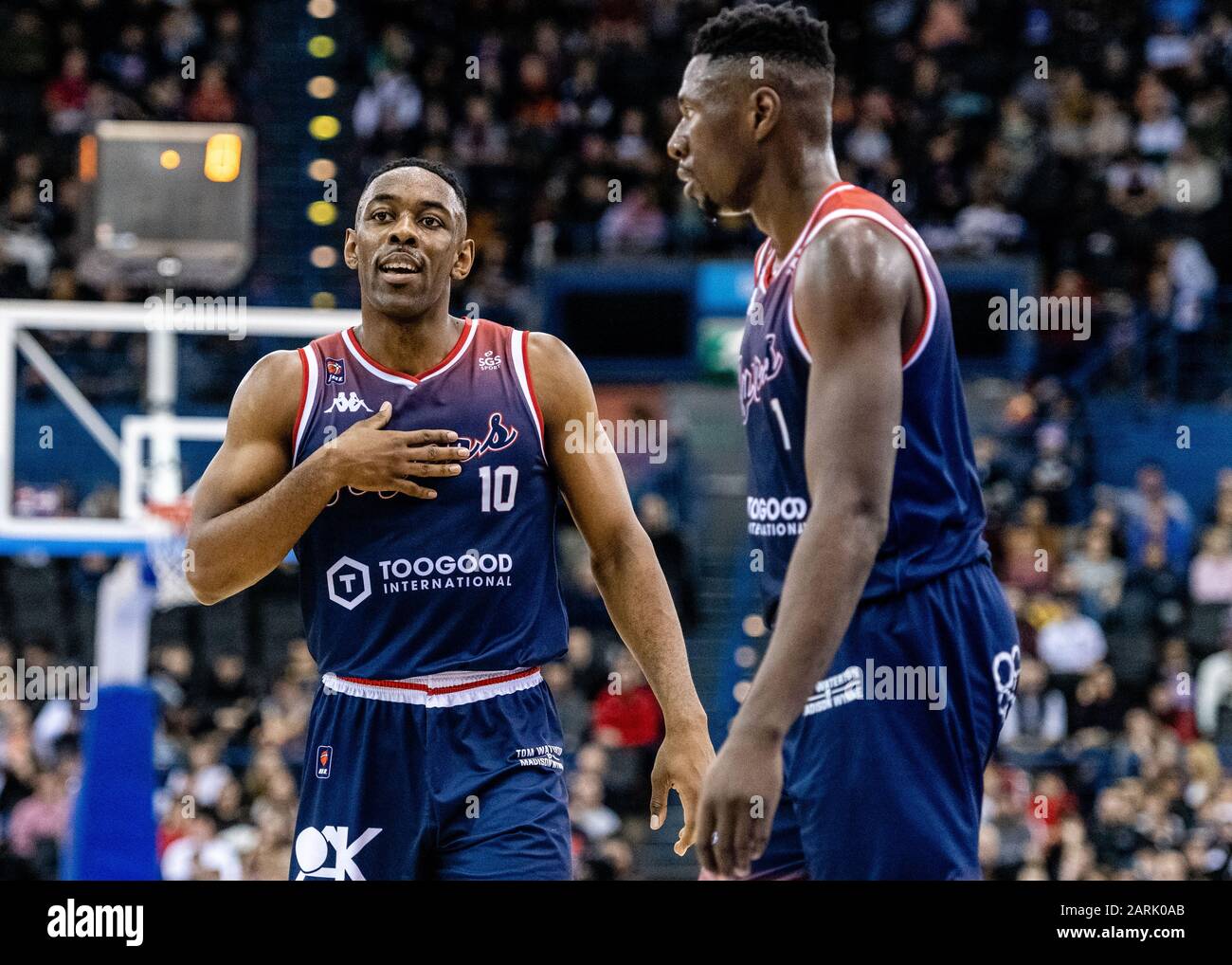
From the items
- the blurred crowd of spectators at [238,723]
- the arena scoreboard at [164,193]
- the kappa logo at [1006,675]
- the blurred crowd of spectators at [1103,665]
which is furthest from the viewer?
the blurred crowd of spectators at [238,723]

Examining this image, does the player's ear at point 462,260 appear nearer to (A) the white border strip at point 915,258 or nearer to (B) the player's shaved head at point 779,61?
(B) the player's shaved head at point 779,61

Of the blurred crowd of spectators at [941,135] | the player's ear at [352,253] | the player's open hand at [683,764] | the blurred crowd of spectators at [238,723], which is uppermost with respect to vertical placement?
the blurred crowd of spectators at [941,135]

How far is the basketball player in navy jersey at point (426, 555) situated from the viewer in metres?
4.19

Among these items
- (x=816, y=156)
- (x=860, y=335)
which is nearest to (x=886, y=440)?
(x=860, y=335)

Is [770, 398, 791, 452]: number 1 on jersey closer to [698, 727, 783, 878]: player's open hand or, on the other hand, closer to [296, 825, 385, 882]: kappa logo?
[698, 727, 783, 878]: player's open hand

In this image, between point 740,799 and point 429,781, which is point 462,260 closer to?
point 429,781

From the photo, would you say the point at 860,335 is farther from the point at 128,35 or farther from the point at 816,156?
the point at 128,35

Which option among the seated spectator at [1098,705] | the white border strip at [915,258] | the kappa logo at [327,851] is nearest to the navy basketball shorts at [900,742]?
the white border strip at [915,258]

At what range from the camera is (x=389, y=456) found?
416 centimetres

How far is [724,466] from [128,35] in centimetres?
663

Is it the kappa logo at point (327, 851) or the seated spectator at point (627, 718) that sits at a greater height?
the kappa logo at point (327, 851)

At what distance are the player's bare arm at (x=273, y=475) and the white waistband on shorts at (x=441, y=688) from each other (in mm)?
375

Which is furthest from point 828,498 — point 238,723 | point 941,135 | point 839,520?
point 941,135

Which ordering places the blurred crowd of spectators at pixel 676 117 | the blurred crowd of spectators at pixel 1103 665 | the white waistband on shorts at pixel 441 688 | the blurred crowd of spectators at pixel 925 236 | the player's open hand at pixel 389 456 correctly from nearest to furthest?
the player's open hand at pixel 389 456
the white waistband on shorts at pixel 441 688
the blurred crowd of spectators at pixel 1103 665
the blurred crowd of spectators at pixel 925 236
the blurred crowd of spectators at pixel 676 117
